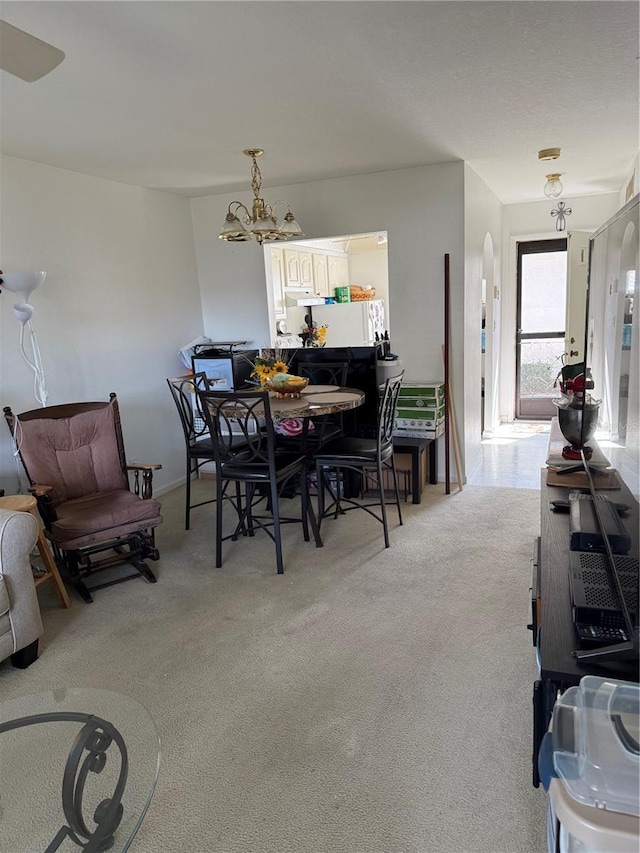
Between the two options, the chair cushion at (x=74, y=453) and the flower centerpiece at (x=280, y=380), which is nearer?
the chair cushion at (x=74, y=453)

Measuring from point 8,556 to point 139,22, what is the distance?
211cm

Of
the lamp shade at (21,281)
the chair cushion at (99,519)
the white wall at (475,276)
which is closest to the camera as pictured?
the chair cushion at (99,519)

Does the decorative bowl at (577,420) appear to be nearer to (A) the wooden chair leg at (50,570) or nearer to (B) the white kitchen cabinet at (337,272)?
(A) the wooden chair leg at (50,570)

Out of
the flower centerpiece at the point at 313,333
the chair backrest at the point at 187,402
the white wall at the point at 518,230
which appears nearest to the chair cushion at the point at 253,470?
the chair backrest at the point at 187,402

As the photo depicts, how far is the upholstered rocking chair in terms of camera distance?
9.75 feet

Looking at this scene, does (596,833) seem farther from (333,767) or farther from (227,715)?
(227,715)

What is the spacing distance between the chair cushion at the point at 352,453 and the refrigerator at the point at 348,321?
324cm

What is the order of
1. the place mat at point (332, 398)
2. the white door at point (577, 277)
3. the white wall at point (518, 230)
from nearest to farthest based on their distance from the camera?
the place mat at point (332, 398) → the white door at point (577, 277) → the white wall at point (518, 230)

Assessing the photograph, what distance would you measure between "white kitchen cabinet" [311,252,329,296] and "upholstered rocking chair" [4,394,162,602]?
3686mm

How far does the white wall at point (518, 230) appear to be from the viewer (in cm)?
592

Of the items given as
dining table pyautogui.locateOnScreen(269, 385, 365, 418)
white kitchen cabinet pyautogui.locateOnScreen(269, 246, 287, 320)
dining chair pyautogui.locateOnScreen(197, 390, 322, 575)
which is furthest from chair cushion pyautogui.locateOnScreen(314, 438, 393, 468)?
white kitchen cabinet pyautogui.locateOnScreen(269, 246, 287, 320)

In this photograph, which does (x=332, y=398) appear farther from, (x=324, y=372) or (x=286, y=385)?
(x=324, y=372)

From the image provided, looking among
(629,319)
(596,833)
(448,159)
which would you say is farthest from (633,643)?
(448,159)

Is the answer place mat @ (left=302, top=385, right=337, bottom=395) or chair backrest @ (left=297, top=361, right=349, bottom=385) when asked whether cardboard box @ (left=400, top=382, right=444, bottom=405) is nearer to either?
chair backrest @ (left=297, top=361, right=349, bottom=385)
